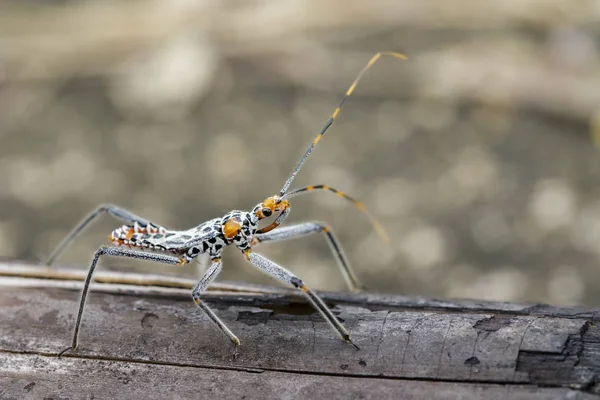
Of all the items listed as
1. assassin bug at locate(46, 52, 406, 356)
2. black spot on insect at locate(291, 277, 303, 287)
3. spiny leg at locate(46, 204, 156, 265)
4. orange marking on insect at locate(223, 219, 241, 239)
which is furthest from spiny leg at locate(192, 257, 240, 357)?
spiny leg at locate(46, 204, 156, 265)

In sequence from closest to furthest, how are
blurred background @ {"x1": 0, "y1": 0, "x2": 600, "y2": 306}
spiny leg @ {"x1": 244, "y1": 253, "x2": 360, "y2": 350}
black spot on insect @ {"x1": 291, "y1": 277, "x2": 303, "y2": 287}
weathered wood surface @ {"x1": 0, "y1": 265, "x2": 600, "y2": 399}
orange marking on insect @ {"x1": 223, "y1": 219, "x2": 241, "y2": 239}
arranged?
weathered wood surface @ {"x1": 0, "y1": 265, "x2": 600, "y2": 399} < spiny leg @ {"x1": 244, "y1": 253, "x2": 360, "y2": 350} < black spot on insect @ {"x1": 291, "y1": 277, "x2": 303, "y2": 287} < orange marking on insect @ {"x1": 223, "y1": 219, "x2": 241, "y2": 239} < blurred background @ {"x1": 0, "y1": 0, "x2": 600, "y2": 306}

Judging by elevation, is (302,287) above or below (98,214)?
above

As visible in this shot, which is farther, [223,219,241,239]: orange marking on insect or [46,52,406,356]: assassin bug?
[223,219,241,239]: orange marking on insect

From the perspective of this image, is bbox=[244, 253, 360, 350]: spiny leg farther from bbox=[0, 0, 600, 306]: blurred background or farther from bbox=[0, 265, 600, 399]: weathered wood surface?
bbox=[0, 0, 600, 306]: blurred background

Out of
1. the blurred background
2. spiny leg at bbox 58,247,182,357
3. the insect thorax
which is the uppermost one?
the blurred background

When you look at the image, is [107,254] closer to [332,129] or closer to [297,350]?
[297,350]

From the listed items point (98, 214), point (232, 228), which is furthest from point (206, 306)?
point (98, 214)

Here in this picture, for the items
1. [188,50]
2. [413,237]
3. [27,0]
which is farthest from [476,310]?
[27,0]

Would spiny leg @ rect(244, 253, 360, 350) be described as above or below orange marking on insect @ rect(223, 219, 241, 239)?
below
